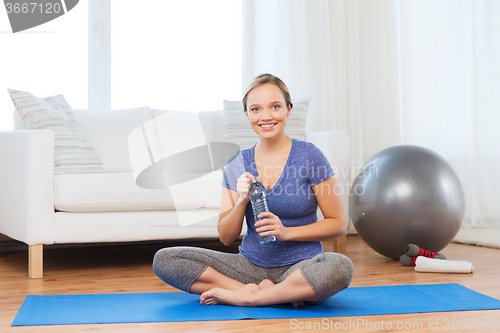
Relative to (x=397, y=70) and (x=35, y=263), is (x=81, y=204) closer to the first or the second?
(x=35, y=263)

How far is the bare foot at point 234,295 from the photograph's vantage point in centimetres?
161

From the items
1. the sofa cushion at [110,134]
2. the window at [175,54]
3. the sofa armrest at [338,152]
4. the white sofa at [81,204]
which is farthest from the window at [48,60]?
the sofa armrest at [338,152]

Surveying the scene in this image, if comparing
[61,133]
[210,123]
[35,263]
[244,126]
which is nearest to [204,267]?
[35,263]

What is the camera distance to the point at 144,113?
3094mm

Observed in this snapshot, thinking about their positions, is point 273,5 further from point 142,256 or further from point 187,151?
point 142,256

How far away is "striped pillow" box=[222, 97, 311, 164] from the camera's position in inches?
118

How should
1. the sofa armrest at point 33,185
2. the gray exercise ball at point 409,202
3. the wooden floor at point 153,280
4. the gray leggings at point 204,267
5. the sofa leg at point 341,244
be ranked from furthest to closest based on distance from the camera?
the sofa leg at point 341,244
the gray exercise ball at point 409,202
the sofa armrest at point 33,185
the gray leggings at point 204,267
the wooden floor at point 153,280

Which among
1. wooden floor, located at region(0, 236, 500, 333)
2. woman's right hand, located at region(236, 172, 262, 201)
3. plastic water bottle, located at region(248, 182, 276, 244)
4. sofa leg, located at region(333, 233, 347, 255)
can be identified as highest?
woman's right hand, located at region(236, 172, 262, 201)

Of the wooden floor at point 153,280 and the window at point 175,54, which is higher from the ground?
the window at point 175,54

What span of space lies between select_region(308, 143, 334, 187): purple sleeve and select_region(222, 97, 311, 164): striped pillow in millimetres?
1289

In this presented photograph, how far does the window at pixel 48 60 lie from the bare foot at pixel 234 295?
2.06 metres

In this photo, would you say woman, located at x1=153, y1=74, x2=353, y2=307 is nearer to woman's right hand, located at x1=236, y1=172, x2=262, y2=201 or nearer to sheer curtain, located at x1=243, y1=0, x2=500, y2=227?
woman's right hand, located at x1=236, y1=172, x2=262, y2=201

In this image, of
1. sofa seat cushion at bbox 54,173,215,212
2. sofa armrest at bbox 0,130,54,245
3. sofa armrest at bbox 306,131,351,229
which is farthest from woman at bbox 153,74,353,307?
sofa armrest at bbox 306,131,351,229

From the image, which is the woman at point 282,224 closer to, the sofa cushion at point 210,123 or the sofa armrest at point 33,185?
the sofa armrest at point 33,185
